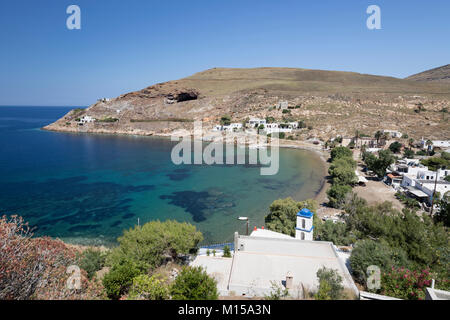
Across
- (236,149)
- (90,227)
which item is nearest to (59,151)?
(236,149)

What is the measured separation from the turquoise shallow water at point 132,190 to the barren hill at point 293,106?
23.3 meters

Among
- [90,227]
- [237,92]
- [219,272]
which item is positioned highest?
[237,92]

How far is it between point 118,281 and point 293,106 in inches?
2968

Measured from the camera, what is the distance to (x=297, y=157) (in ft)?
159

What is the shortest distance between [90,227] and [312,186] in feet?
80.1

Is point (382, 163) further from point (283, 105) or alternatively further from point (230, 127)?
point (283, 105)

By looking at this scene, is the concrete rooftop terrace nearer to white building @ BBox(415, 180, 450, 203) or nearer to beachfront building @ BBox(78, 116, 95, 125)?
white building @ BBox(415, 180, 450, 203)

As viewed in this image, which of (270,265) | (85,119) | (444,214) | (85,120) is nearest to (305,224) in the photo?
(270,265)

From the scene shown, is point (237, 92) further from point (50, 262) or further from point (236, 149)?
point (50, 262)

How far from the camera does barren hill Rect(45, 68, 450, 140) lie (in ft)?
202

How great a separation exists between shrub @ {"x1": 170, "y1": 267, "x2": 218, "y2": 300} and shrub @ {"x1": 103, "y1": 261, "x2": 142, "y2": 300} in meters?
2.32

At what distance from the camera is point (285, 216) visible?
61.9 ft

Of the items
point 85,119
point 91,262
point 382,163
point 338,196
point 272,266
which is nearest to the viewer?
point 272,266
